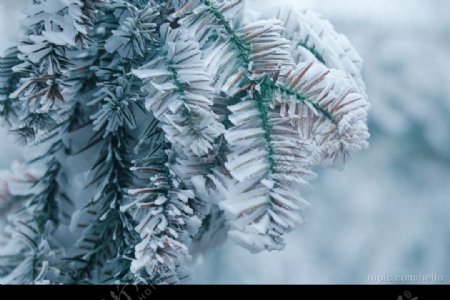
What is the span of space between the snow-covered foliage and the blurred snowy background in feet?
3.33

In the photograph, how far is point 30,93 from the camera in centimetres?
45

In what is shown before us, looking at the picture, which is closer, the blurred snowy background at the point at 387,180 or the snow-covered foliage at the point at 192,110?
the snow-covered foliage at the point at 192,110

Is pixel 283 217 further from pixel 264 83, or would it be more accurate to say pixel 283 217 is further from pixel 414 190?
pixel 414 190

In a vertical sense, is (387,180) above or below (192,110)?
below

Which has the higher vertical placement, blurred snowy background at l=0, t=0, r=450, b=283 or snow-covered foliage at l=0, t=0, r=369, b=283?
snow-covered foliage at l=0, t=0, r=369, b=283

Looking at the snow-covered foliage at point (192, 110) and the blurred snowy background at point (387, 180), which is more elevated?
the snow-covered foliage at point (192, 110)

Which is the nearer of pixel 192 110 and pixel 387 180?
pixel 192 110

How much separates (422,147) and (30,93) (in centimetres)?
145

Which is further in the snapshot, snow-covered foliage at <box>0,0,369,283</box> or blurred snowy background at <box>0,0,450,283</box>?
blurred snowy background at <box>0,0,450,283</box>

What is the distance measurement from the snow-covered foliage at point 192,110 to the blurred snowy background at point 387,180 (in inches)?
40.0

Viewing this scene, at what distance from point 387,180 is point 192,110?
4.51 feet

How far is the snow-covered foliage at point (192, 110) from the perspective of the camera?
42 cm

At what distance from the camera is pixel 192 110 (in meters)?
0.42

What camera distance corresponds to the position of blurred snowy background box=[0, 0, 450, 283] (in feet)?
5.01
